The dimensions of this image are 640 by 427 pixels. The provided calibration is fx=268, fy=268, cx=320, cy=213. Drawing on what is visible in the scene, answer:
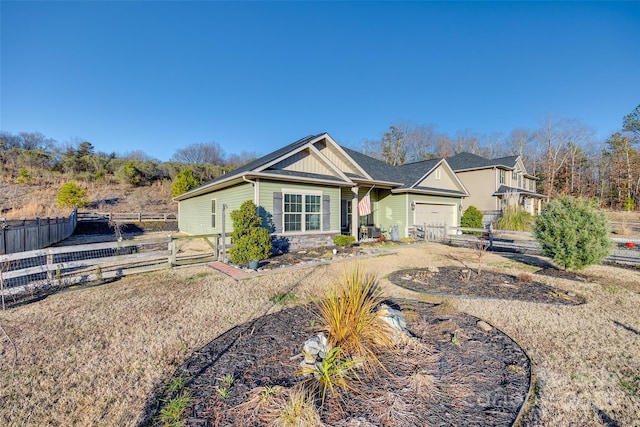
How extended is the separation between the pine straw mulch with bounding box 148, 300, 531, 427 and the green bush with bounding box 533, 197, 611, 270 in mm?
4758

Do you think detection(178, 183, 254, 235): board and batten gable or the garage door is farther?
the garage door

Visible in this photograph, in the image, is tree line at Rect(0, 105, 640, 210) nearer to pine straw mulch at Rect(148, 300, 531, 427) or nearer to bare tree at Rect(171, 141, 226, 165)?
bare tree at Rect(171, 141, 226, 165)

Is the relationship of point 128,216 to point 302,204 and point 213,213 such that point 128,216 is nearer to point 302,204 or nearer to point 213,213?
point 213,213

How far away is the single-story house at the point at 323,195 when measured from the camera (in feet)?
32.4

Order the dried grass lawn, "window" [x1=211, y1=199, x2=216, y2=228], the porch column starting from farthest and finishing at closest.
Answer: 1. "window" [x1=211, y1=199, x2=216, y2=228]
2. the porch column
3. the dried grass lawn

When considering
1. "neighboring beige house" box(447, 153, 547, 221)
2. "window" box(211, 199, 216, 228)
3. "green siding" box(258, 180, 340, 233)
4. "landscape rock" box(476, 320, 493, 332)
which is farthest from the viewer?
"neighboring beige house" box(447, 153, 547, 221)

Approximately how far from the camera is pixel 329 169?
38.1 feet

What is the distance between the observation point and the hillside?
70.4 feet

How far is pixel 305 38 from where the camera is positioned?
53.2ft

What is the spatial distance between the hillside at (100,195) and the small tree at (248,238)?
61.7 feet

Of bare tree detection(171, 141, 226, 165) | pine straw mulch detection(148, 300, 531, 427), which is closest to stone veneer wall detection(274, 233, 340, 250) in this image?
pine straw mulch detection(148, 300, 531, 427)

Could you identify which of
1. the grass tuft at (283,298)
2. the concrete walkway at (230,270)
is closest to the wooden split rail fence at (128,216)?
the concrete walkway at (230,270)

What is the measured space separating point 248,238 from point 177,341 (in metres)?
4.76

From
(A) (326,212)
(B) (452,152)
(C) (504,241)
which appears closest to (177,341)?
(A) (326,212)
